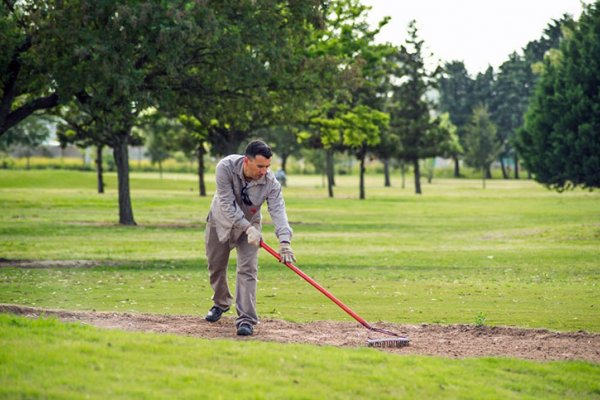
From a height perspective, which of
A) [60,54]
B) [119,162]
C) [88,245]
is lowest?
[88,245]

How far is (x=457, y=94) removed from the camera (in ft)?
495

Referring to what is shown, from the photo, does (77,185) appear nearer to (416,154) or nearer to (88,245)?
(416,154)

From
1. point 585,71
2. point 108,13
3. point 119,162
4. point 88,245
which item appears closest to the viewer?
point 108,13

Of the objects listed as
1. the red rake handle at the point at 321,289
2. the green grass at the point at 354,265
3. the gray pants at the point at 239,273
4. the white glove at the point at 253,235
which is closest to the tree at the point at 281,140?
the green grass at the point at 354,265

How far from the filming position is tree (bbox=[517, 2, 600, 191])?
136 ft

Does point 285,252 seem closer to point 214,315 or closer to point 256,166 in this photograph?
point 256,166

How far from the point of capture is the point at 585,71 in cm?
4116

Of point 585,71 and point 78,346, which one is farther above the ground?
point 585,71

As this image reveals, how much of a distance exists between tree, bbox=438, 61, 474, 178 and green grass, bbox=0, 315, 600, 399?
139m

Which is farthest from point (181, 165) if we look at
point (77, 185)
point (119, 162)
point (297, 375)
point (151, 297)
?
point (297, 375)

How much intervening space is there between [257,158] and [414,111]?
7858 centimetres

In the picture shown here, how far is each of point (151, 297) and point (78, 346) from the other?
7.64 meters

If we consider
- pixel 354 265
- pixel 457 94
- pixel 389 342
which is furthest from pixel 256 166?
pixel 457 94

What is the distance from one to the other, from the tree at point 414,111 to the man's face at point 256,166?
244 ft
